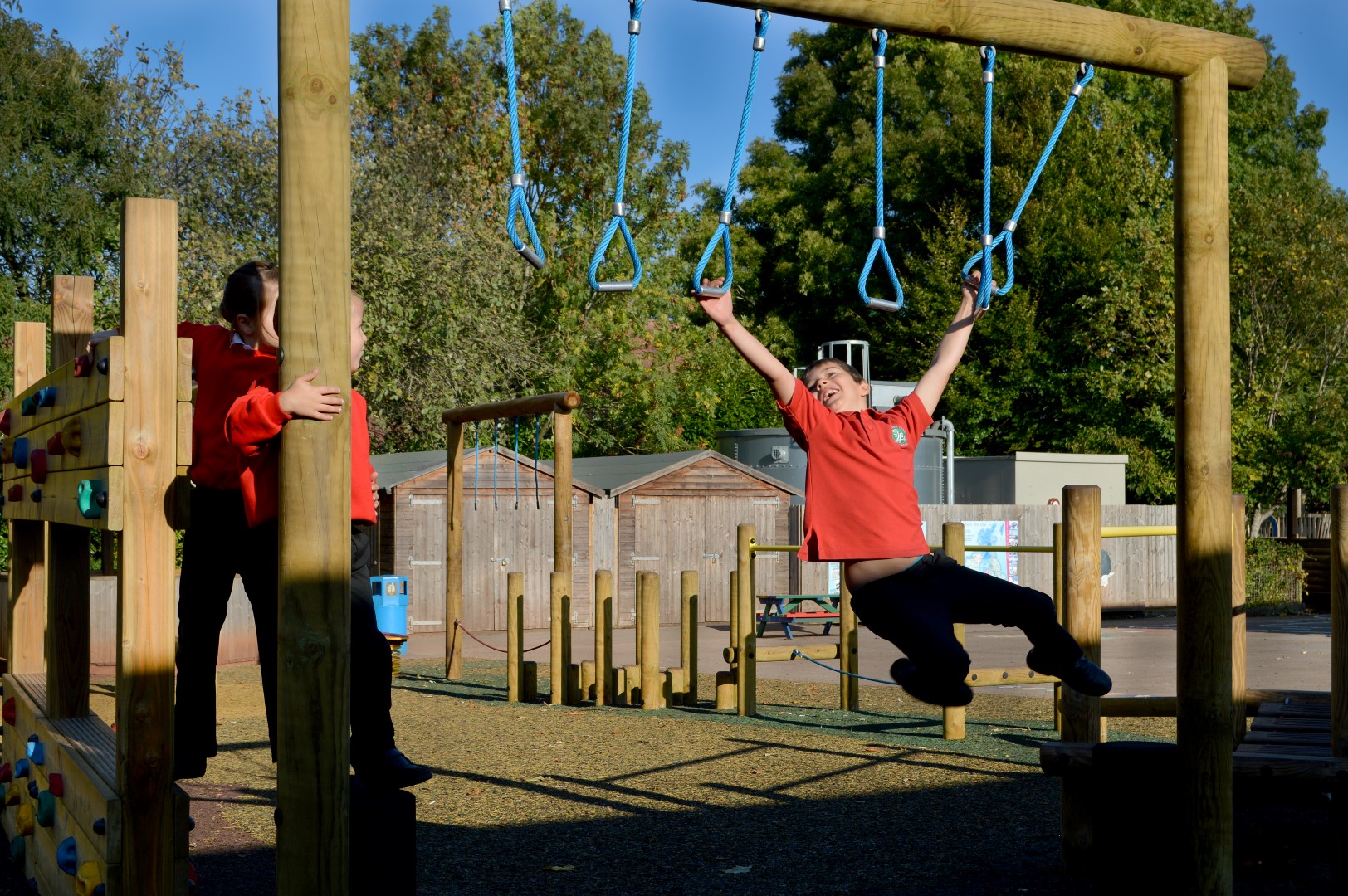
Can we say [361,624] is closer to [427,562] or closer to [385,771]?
[385,771]

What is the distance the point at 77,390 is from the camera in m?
4.64

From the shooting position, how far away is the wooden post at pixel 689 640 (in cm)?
1215

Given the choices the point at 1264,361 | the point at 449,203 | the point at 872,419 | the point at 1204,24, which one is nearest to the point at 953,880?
the point at 872,419

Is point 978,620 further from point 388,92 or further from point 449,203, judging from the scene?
point 388,92

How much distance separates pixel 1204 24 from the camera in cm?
3884

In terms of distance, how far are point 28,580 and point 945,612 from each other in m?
4.80

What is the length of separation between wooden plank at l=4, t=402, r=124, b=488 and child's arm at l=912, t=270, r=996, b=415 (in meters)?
2.71

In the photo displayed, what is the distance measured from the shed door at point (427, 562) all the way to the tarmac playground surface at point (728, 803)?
7.66m

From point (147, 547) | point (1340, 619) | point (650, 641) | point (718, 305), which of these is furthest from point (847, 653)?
point (147, 547)

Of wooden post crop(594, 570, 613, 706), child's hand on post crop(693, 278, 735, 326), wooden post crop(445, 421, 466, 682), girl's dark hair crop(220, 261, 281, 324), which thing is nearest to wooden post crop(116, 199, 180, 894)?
girl's dark hair crop(220, 261, 281, 324)

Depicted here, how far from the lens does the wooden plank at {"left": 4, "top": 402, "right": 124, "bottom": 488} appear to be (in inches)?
160

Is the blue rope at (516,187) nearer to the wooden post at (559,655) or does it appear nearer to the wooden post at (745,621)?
the wooden post at (745,621)

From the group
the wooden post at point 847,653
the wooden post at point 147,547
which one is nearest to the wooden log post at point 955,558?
the wooden post at point 847,653

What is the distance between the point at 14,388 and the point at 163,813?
370 centimetres
